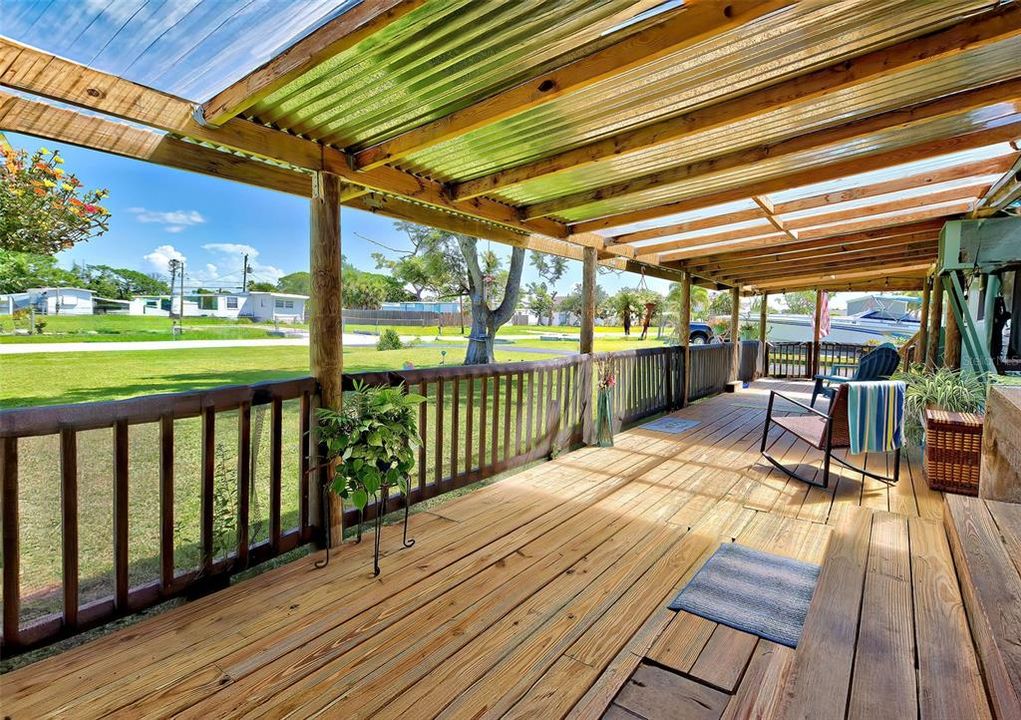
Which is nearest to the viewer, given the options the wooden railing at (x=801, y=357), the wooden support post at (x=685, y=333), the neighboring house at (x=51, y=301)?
the wooden support post at (x=685, y=333)

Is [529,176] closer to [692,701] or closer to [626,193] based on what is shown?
[626,193]

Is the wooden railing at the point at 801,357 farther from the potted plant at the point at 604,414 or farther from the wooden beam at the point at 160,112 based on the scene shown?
the wooden beam at the point at 160,112

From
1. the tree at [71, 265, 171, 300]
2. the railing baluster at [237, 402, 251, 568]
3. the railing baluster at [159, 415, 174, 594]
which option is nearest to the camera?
the railing baluster at [159, 415, 174, 594]

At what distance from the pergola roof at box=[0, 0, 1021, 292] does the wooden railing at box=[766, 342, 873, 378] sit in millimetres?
8122

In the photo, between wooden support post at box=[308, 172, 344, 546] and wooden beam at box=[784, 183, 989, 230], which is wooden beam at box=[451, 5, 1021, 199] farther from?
wooden beam at box=[784, 183, 989, 230]

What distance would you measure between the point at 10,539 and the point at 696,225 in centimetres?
526


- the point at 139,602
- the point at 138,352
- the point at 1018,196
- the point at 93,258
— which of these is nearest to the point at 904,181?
the point at 1018,196

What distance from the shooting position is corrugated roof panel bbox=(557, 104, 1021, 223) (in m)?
2.81

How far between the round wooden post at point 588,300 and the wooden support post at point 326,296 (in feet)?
9.77

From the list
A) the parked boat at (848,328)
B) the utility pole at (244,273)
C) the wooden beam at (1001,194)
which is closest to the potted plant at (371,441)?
the wooden beam at (1001,194)

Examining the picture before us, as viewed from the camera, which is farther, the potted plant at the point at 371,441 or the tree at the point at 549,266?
the tree at the point at 549,266

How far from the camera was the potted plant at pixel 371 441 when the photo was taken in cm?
235

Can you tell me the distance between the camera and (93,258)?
684 inches

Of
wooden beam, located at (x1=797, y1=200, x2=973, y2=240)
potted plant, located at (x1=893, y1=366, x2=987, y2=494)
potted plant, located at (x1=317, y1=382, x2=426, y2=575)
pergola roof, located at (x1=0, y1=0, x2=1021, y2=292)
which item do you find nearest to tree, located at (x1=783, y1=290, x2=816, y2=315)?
wooden beam, located at (x1=797, y1=200, x2=973, y2=240)
